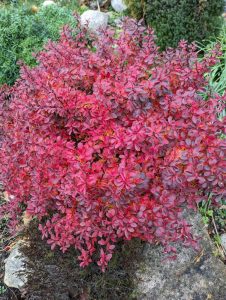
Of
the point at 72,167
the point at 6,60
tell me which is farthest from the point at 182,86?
the point at 6,60

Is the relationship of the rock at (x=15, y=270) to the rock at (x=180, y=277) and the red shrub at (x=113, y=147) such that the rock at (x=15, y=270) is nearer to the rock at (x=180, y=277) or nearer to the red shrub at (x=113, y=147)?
the red shrub at (x=113, y=147)

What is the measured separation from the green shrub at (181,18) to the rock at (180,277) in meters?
2.30

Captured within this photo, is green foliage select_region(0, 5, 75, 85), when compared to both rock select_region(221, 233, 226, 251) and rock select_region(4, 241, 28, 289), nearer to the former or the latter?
rock select_region(4, 241, 28, 289)

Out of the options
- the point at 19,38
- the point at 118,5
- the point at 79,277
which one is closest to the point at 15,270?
the point at 79,277

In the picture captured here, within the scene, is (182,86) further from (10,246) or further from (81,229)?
(10,246)

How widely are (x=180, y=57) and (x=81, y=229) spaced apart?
126 cm

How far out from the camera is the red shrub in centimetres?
204

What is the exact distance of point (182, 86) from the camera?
8.12 ft

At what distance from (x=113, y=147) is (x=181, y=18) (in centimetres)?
229

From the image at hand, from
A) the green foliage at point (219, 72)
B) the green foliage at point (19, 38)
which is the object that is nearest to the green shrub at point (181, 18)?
the green foliage at point (219, 72)

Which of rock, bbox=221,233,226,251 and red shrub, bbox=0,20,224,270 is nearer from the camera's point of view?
red shrub, bbox=0,20,224,270

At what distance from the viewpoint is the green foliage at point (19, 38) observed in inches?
167

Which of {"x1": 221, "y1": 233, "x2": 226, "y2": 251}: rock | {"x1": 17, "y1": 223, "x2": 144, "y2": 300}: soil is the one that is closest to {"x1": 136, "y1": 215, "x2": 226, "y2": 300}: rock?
{"x1": 17, "y1": 223, "x2": 144, "y2": 300}: soil

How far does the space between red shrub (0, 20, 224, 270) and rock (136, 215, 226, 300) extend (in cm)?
33
